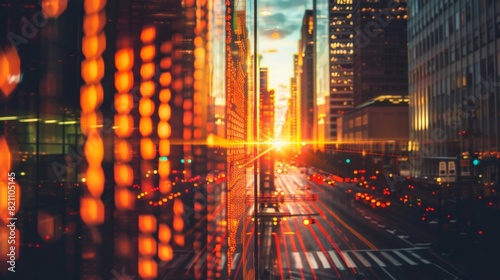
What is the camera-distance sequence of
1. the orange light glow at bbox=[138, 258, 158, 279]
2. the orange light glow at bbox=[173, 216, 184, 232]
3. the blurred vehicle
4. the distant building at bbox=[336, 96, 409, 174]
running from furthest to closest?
the distant building at bbox=[336, 96, 409, 174]
the blurred vehicle
the orange light glow at bbox=[173, 216, 184, 232]
the orange light glow at bbox=[138, 258, 158, 279]

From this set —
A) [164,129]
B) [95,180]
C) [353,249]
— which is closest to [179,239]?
[95,180]

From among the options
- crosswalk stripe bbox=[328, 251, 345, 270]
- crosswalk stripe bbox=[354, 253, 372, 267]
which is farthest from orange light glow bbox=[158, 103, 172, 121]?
crosswalk stripe bbox=[354, 253, 372, 267]

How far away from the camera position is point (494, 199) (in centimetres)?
1761

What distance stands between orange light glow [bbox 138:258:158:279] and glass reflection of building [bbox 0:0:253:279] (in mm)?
38

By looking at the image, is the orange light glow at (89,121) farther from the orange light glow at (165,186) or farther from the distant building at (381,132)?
the distant building at (381,132)

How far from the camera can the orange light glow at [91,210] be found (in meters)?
14.0

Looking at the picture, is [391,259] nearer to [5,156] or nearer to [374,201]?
[5,156]

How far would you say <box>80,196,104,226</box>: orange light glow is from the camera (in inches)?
552

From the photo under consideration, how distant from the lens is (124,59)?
62.3ft

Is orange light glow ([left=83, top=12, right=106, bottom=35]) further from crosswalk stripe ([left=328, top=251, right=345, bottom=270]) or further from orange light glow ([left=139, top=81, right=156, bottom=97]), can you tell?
crosswalk stripe ([left=328, top=251, right=345, bottom=270])

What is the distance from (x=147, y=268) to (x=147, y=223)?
25.9 feet

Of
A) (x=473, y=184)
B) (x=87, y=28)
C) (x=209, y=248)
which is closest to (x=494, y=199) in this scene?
(x=473, y=184)

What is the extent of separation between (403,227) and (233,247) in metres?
10.8

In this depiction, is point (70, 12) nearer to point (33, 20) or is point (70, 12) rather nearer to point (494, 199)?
point (33, 20)
